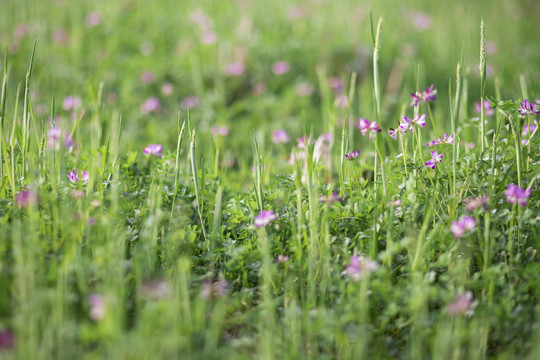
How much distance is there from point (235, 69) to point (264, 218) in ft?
8.14

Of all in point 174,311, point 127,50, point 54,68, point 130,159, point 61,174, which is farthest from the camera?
point 127,50

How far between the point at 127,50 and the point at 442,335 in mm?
3857

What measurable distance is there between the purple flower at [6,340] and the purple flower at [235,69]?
3.03m

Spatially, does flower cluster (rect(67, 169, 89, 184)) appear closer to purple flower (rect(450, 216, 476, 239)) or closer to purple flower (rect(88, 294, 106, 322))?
purple flower (rect(88, 294, 106, 322))

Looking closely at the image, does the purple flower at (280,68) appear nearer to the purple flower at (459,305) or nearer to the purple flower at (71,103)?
the purple flower at (71,103)

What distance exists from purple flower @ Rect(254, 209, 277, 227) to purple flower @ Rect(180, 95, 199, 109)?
7.10 ft

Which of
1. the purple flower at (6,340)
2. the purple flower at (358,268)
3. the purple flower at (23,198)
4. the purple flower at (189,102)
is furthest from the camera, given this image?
the purple flower at (189,102)

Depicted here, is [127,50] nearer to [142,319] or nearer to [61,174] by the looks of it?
[61,174]

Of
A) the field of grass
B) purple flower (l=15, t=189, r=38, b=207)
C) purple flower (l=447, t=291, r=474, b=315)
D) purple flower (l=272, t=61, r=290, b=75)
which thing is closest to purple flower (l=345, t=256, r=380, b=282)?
the field of grass

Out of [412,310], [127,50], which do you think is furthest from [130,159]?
[127,50]

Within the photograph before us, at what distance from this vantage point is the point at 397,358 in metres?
1.38

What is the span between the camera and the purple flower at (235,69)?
3.86 m

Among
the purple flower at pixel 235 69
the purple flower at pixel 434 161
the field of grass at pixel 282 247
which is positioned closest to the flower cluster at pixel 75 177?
the field of grass at pixel 282 247

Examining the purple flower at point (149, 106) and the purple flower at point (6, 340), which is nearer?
the purple flower at point (6, 340)
